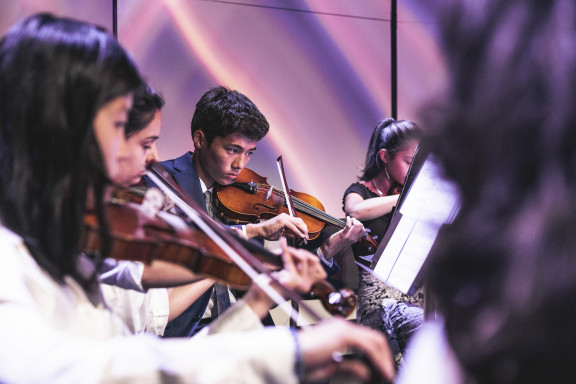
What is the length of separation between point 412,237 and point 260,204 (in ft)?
3.61

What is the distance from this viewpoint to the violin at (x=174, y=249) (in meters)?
0.85

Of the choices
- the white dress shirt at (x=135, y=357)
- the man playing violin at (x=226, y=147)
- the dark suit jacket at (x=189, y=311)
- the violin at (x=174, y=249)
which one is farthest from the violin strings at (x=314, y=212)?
the white dress shirt at (x=135, y=357)

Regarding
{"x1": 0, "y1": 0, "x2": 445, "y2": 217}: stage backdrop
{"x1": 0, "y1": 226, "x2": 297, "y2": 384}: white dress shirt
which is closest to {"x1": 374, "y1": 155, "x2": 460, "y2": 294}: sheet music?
{"x1": 0, "y1": 226, "x2": 297, "y2": 384}: white dress shirt

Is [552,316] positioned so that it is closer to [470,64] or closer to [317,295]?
[470,64]

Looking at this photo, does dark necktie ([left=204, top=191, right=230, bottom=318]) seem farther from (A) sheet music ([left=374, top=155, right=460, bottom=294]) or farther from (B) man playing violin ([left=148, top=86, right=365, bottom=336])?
(A) sheet music ([left=374, top=155, right=460, bottom=294])

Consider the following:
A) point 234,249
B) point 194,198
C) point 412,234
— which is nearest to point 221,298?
point 194,198

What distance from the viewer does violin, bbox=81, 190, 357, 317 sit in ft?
2.79

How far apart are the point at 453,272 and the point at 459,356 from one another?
0.24 ft

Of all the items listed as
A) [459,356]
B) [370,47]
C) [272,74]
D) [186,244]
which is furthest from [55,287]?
[370,47]

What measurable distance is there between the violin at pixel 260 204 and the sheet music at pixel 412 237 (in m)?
0.89

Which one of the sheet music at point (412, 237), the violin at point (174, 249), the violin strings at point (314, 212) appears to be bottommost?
the violin at point (174, 249)

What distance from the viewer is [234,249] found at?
0.99 meters

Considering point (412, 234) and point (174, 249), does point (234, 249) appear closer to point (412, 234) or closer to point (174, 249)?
point (174, 249)

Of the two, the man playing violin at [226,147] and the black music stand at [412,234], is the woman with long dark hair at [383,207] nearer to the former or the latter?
the man playing violin at [226,147]
